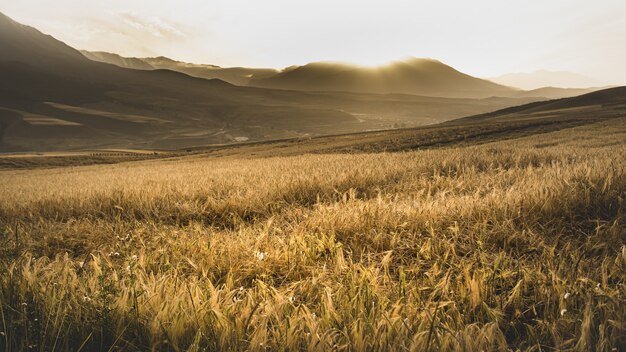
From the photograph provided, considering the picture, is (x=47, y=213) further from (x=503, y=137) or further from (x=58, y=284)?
(x=503, y=137)

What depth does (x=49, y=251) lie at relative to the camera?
376 cm

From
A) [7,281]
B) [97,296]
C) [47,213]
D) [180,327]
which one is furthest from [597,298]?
[47,213]

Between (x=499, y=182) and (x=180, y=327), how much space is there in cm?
487

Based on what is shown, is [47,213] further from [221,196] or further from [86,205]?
[221,196]

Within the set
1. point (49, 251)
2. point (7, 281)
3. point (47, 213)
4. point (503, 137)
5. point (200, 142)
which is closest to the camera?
point (7, 281)

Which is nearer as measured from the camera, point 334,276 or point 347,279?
point 347,279

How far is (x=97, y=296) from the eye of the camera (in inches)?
69.4

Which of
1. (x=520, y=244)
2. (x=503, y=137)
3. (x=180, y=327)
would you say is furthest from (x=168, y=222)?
(x=503, y=137)

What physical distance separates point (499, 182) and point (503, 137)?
3351 cm

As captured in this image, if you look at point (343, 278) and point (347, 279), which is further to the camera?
point (343, 278)

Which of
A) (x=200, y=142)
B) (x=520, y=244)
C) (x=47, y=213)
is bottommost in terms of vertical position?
(x=200, y=142)

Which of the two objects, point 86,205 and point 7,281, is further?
point 86,205

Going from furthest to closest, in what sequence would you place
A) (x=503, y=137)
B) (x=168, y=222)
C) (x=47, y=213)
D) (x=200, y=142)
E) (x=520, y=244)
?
(x=200, y=142) → (x=503, y=137) → (x=47, y=213) → (x=168, y=222) → (x=520, y=244)

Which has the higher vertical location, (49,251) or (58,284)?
(58,284)
